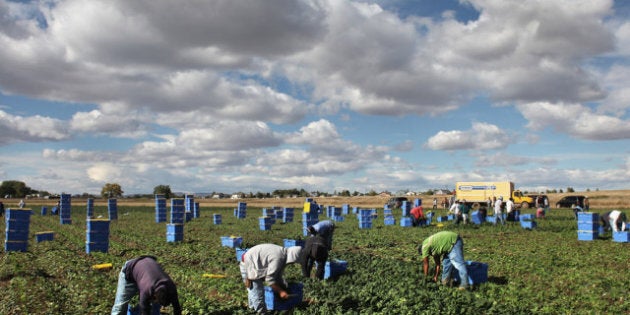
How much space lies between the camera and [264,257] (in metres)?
9.49

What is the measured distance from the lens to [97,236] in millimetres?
19891

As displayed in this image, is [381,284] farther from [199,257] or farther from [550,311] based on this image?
[199,257]

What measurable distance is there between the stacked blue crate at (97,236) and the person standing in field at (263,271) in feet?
41.6

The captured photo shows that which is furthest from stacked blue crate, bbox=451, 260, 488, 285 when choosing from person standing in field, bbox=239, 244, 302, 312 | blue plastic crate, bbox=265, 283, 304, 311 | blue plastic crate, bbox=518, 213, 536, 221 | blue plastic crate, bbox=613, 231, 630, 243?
blue plastic crate, bbox=518, 213, 536, 221

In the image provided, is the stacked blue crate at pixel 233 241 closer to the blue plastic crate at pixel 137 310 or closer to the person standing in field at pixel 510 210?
the blue plastic crate at pixel 137 310

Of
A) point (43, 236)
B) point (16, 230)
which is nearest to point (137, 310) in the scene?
point (16, 230)

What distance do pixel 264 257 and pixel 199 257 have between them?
984 centimetres

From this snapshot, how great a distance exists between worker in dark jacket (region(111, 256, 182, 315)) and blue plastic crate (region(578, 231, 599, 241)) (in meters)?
21.9

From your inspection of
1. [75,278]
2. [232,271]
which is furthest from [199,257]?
[75,278]

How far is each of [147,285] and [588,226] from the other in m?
22.6

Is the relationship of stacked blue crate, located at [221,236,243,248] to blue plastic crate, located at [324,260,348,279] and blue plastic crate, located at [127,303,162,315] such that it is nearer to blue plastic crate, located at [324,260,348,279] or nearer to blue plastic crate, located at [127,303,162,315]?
blue plastic crate, located at [324,260,348,279]

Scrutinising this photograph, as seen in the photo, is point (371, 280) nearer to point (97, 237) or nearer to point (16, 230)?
point (97, 237)

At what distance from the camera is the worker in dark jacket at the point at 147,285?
7816 millimetres

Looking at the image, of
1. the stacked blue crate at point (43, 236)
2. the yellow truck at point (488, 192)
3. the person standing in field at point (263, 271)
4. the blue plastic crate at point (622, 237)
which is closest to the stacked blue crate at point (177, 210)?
the stacked blue crate at point (43, 236)
